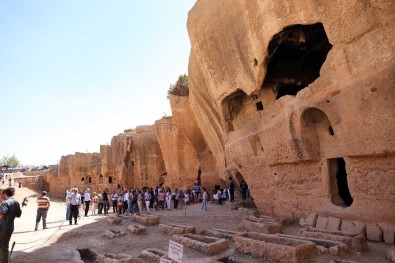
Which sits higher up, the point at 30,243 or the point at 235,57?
the point at 235,57

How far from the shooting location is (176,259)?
411 cm

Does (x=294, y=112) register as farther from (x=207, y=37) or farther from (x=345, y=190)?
(x=207, y=37)

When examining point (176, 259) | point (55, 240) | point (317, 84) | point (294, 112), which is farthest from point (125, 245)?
point (317, 84)

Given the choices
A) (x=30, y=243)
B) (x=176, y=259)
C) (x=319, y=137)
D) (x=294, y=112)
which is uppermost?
(x=294, y=112)

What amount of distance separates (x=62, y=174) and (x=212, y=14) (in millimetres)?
29880

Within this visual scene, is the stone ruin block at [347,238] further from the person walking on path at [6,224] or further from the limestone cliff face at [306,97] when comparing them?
the person walking on path at [6,224]

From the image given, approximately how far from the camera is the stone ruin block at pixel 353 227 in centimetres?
720

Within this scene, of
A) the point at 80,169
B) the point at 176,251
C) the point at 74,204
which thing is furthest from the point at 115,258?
the point at 80,169

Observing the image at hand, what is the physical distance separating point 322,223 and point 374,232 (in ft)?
5.18

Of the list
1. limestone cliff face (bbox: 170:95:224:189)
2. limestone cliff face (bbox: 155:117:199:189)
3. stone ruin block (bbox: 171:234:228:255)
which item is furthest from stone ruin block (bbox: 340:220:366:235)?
limestone cliff face (bbox: 155:117:199:189)

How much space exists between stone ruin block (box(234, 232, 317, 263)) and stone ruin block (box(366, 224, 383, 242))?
1.88 m

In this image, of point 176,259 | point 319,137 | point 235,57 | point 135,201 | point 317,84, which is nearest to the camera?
point 176,259

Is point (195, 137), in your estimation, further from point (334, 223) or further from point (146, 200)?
point (334, 223)

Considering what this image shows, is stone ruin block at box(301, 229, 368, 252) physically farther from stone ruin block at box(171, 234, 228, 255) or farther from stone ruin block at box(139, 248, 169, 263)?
stone ruin block at box(139, 248, 169, 263)
